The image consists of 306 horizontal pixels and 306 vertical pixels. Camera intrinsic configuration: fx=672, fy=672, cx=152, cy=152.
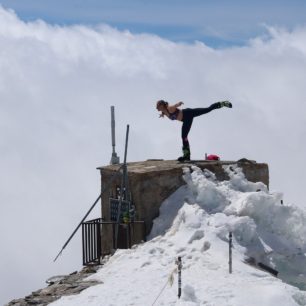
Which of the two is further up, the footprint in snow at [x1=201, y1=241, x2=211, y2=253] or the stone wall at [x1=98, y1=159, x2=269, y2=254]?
the stone wall at [x1=98, y1=159, x2=269, y2=254]

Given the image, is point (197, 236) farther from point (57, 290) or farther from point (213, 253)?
point (57, 290)

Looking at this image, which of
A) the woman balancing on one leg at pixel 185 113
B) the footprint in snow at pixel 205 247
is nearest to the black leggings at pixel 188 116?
the woman balancing on one leg at pixel 185 113

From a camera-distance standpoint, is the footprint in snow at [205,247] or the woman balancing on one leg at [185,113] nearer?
the footprint in snow at [205,247]

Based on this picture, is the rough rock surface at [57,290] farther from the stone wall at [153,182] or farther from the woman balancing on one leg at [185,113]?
the woman balancing on one leg at [185,113]

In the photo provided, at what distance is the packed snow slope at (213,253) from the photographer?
14.6m

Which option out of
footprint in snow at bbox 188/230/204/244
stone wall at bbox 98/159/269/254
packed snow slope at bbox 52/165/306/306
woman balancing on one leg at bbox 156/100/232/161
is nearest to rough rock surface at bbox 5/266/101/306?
packed snow slope at bbox 52/165/306/306

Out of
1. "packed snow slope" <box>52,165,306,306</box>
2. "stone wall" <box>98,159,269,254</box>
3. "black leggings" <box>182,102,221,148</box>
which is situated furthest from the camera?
"black leggings" <box>182,102,221,148</box>

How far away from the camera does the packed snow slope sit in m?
14.6

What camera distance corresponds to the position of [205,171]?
66.7 feet

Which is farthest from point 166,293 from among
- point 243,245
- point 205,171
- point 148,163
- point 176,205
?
point 148,163

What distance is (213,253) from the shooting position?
55.0 feet

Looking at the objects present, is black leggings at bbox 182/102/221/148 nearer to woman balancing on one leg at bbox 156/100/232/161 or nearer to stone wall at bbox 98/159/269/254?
woman balancing on one leg at bbox 156/100/232/161

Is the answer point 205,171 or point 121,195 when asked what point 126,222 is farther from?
point 205,171

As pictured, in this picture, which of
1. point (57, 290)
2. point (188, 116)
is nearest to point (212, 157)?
point (188, 116)
